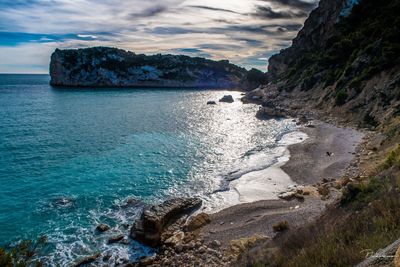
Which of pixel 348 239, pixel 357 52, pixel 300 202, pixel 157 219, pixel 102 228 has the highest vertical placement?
pixel 357 52

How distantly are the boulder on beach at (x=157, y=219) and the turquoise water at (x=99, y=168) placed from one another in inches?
26.6

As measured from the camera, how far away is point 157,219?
16.0m

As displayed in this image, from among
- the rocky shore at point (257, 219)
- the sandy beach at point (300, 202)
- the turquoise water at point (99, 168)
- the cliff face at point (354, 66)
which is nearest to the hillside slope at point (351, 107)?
the cliff face at point (354, 66)

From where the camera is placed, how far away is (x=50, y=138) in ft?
117

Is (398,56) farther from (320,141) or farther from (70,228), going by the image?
(70,228)

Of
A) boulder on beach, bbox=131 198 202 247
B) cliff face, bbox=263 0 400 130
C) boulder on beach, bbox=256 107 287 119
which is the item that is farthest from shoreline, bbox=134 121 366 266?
boulder on beach, bbox=256 107 287 119

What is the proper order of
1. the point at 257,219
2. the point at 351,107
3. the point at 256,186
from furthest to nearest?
1. the point at 351,107
2. the point at 256,186
3. the point at 257,219

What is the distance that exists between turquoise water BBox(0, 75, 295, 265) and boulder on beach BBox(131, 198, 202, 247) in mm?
676

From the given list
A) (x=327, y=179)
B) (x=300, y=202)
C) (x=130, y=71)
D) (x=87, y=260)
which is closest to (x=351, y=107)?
(x=327, y=179)

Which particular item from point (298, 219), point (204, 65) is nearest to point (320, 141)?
point (298, 219)

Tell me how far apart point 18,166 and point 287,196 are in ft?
68.5

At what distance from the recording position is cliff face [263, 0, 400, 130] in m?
35.6

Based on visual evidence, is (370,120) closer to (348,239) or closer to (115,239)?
(115,239)

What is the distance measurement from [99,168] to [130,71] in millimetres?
121564
